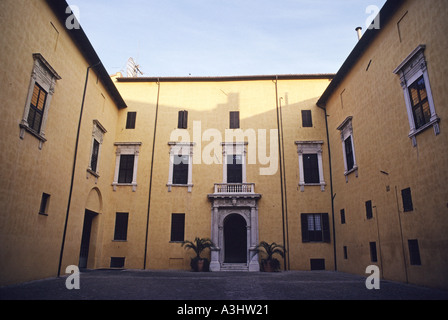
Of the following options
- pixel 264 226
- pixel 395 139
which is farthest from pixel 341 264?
pixel 395 139

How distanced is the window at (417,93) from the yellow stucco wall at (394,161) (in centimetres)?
20

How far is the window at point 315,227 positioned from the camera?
56.3 ft

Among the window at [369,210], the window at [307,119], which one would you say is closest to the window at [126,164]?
the window at [307,119]

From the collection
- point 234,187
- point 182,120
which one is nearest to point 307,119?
point 234,187

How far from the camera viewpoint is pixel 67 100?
13273 mm

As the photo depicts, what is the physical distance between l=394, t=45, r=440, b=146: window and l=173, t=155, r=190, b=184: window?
480 inches

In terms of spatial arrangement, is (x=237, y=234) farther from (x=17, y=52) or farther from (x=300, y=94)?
(x=17, y=52)

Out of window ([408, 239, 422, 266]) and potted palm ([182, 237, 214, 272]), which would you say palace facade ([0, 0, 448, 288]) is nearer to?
window ([408, 239, 422, 266])

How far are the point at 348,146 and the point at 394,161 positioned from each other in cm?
444

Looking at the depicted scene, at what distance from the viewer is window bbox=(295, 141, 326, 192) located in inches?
711
